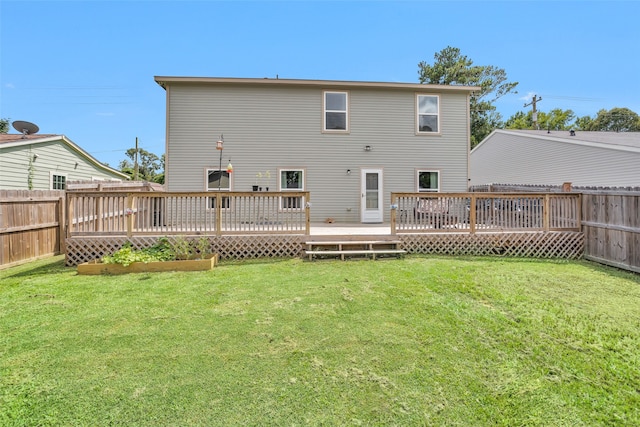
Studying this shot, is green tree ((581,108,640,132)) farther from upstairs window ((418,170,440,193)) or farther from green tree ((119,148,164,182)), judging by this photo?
green tree ((119,148,164,182))

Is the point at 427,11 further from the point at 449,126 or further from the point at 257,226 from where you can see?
the point at 257,226

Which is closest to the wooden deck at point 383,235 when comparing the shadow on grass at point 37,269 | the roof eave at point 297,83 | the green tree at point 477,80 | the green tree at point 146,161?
the shadow on grass at point 37,269

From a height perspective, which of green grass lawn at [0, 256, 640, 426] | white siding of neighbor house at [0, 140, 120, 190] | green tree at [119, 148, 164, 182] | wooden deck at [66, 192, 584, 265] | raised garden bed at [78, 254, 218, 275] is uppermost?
green tree at [119, 148, 164, 182]

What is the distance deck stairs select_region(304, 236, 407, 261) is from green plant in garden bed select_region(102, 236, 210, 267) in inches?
86.6

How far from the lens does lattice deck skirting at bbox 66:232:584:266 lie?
650cm

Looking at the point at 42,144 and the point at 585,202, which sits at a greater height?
the point at 42,144

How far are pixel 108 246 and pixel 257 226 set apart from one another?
303cm

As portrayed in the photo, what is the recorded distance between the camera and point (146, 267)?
216 inches

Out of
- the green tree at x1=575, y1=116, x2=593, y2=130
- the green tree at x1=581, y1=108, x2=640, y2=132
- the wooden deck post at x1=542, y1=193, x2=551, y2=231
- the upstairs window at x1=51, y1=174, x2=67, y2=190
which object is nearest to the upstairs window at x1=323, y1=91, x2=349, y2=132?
the wooden deck post at x1=542, y1=193, x2=551, y2=231

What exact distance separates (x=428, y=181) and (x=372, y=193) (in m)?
2.08

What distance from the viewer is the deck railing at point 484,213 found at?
689cm

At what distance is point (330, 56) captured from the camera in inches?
684

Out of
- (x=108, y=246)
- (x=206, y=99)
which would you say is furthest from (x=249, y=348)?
(x=206, y=99)

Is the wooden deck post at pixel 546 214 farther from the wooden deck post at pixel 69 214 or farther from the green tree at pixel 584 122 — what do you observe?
the green tree at pixel 584 122
